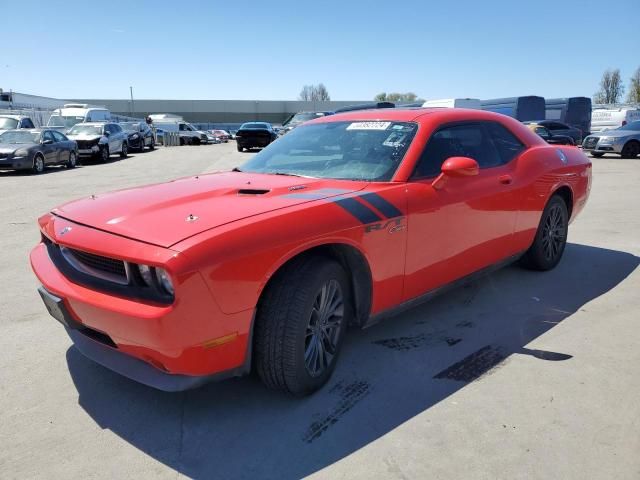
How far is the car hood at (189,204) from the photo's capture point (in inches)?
93.4

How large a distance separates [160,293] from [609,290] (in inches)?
155

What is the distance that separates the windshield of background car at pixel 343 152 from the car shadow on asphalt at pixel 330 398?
1.15 meters

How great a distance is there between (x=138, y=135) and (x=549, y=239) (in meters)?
25.9

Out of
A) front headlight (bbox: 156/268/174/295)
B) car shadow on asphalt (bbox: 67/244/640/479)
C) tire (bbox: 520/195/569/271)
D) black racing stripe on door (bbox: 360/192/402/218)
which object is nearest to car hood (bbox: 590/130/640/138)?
tire (bbox: 520/195/569/271)

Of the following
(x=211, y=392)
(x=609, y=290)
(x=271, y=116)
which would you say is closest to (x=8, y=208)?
(x=211, y=392)

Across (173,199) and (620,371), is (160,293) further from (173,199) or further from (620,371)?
(620,371)

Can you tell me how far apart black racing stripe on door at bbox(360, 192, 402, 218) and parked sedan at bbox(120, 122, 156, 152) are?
2415 cm

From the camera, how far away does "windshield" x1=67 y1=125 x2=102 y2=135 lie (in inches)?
818

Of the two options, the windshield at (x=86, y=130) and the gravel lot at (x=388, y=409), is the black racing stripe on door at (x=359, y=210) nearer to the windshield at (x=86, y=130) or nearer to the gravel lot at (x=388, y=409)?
the gravel lot at (x=388, y=409)

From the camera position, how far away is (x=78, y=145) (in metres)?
19.6

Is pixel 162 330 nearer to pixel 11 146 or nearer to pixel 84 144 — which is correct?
pixel 11 146

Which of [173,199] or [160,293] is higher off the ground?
[173,199]

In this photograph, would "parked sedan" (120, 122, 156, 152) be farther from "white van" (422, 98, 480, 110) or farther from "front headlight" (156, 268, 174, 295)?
"front headlight" (156, 268, 174, 295)

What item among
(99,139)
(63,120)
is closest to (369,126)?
(99,139)
